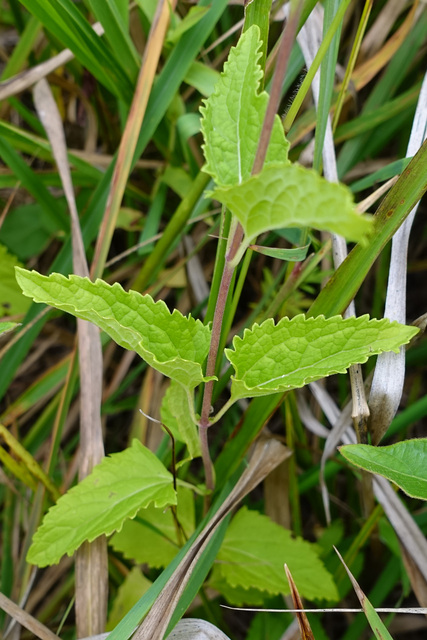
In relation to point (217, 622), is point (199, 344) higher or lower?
higher

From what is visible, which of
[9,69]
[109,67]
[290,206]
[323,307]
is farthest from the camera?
[9,69]

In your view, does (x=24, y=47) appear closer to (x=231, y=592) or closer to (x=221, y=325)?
(x=221, y=325)

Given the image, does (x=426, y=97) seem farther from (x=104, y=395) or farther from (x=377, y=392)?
(x=104, y=395)

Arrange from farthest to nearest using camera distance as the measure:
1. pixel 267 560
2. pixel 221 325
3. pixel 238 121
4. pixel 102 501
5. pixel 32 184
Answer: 1. pixel 32 184
2. pixel 267 560
3. pixel 102 501
4. pixel 221 325
5. pixel 238 121

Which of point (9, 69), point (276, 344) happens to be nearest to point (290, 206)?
point (276, 344)

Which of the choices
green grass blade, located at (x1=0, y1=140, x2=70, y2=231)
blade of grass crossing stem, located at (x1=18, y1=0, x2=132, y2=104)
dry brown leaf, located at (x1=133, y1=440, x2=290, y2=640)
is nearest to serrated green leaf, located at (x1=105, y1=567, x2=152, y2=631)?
dry brown leaf, located at (x1=133, y1=440, x2=290, y2=640)

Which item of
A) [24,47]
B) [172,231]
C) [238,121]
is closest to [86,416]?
[172,231]

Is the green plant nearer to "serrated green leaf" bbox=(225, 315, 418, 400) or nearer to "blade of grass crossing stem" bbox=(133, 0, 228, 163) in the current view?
"serrated green leaf" bbox=(225, 315, 418, 400)
